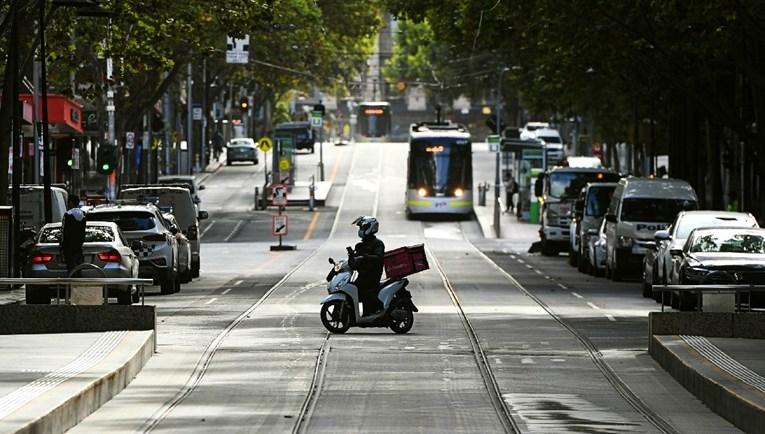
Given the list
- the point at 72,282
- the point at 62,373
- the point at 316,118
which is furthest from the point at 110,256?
the point at 316,118

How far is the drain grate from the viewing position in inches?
736

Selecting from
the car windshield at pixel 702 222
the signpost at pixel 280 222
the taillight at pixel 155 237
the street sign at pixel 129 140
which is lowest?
the signpost at pixel 280 222

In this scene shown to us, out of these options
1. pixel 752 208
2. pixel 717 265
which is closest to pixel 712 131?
pixel 752 208

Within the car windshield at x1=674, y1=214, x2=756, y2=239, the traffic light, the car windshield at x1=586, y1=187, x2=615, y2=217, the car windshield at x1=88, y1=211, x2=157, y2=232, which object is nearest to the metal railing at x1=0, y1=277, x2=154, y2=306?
the car windshield at x1=88, y1=211, x2=157, y2=232

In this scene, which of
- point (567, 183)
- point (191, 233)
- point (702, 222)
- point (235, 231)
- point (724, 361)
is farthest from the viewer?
point (235, 231)

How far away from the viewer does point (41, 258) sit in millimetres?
34375

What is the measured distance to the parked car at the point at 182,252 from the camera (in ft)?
138

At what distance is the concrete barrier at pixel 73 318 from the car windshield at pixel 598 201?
28.5 metres

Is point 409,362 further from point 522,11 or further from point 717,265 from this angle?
point 522,11

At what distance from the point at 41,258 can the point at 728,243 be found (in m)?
11.5

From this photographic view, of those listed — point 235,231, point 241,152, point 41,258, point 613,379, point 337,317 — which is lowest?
point 235,231

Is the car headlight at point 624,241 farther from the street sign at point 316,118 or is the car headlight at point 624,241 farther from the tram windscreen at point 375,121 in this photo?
the tram windscreen at point 375,121

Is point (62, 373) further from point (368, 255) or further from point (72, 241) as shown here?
point (72, 241)

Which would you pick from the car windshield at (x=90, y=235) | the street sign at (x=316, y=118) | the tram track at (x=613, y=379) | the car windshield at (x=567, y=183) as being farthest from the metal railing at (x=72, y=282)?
the street sign at (x=316, y=118)
